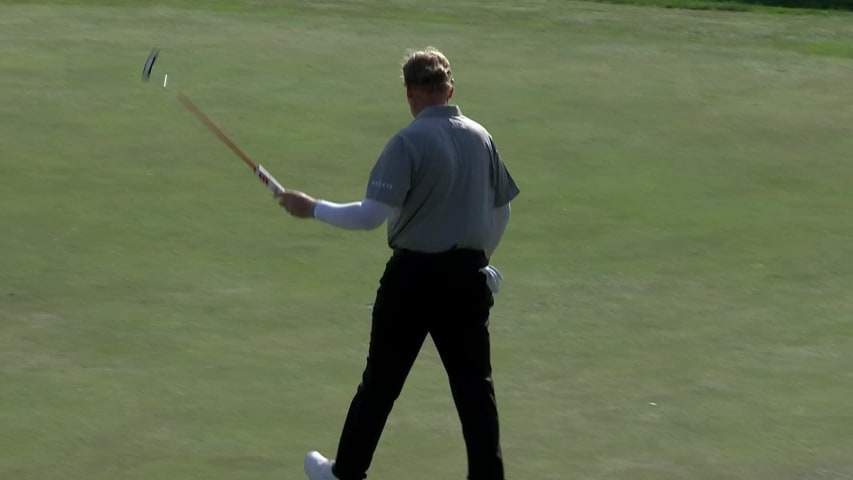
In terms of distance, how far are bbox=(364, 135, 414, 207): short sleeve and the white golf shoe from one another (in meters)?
1.14

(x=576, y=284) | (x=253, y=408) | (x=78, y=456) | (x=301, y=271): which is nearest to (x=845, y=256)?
(x=576, y=284)

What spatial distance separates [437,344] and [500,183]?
2.29 feet

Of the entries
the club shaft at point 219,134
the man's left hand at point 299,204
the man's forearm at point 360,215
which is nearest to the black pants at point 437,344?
the man's forearm at point 360,215

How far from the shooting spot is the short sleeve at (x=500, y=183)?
22.9ft

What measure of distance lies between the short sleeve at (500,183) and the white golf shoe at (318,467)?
1.23 metres

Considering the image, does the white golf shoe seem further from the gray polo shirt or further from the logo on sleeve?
the logo on sleeve

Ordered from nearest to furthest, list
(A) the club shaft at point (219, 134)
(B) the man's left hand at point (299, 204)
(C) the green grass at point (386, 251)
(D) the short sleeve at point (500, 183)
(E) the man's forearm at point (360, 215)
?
(E) the man's forearm at point (360, 215), (B) the man's left hand at point (299, 204), (D) the short sleeve at point (500, 183), (A) the club shaft at point (219, 134), (C) the green grass at point (386, 251)

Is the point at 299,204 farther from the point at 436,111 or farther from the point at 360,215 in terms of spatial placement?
the point at 436,111

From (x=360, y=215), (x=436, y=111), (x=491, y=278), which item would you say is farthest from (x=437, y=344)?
(x=436, y=111)

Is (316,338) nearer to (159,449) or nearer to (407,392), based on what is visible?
(407,392)

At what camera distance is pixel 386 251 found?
36.3 feet

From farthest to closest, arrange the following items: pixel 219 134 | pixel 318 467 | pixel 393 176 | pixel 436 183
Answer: pixel 219 134 < pixel 318 467 < pixel 436 183 < pixel 393 176

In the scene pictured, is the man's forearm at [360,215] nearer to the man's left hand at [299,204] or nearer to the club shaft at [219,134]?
the man's left hand at [299,204]

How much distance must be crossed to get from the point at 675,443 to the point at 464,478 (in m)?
1.08
